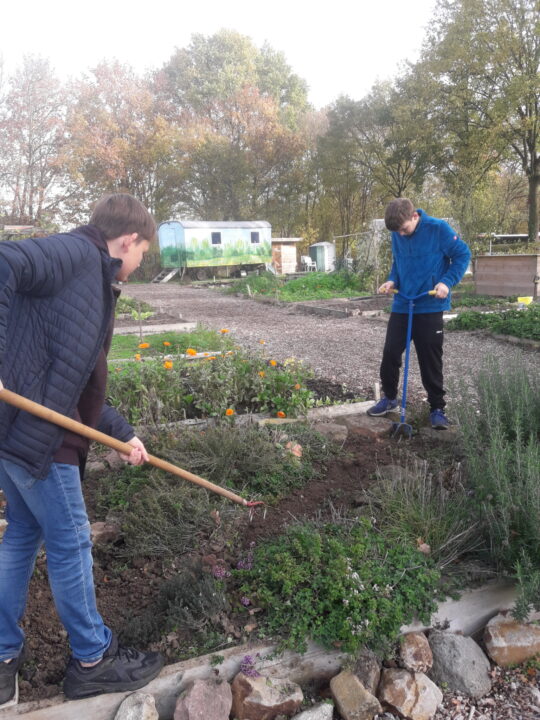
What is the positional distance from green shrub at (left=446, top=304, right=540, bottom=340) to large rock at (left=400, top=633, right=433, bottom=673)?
712cm

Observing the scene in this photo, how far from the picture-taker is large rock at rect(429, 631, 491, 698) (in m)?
2.12

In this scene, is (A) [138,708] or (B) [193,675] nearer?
(A) [138,708]

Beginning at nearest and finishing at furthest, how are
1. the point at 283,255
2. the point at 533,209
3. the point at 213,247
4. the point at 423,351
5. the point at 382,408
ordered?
the point at 423,351
the point at 382,408
the point at 533,209
the point at 213,247
the point at 283,255

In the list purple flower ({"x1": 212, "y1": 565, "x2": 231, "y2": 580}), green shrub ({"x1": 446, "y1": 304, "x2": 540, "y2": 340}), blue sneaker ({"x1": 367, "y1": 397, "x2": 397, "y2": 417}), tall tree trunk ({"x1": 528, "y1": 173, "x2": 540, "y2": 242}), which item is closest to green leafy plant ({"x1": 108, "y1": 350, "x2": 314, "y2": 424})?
blue sneaker ({"x1": 367, "y1": 397, "x2": 397, "y2": 417})

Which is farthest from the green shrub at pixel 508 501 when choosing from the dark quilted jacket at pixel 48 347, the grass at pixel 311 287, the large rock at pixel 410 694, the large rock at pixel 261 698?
the grass at pixel 311 287

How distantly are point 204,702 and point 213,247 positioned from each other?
27.8 meters

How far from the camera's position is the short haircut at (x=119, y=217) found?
1.91 m

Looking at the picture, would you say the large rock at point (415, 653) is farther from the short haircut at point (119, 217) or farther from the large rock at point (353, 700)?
the short haircut at point (119, 217)

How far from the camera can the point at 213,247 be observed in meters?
28.6

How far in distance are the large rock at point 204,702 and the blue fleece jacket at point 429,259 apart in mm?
3206

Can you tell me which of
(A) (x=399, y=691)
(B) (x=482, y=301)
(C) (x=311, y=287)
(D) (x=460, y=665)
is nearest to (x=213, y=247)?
(C) (x=311, y=287)

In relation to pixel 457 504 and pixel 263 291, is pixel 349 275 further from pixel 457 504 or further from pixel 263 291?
pixel 457 504

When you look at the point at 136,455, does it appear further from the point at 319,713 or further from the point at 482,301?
the point at 482,301

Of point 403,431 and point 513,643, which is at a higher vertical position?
point 403,431
